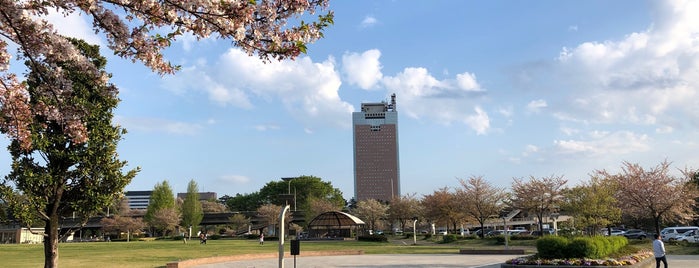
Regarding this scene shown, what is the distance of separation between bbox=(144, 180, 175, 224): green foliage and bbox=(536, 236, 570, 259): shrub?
2823 inches

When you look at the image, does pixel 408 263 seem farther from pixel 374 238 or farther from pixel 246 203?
pixel 246 203

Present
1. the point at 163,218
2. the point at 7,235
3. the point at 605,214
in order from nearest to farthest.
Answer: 1. the point at 605,214
2. the point at 163,218
3. the point at 7,235

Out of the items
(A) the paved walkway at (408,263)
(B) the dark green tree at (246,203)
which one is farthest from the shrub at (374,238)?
(B) the dark green tree at (246,203)

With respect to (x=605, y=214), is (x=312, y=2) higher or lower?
higher

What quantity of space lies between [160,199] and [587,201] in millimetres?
66872

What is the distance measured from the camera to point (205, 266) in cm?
2439

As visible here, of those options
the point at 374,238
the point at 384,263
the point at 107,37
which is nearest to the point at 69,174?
the point at 107,37

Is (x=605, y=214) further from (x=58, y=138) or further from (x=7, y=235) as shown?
(x=7, y=235)

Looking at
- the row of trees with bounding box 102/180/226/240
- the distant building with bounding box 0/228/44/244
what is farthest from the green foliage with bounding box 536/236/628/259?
the distant building with bounding box 0/228/44/244

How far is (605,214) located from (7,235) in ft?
311

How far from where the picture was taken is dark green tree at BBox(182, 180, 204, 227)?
82250 mm

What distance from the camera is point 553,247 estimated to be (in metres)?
19.2

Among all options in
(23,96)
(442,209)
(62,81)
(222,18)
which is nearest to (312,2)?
(222,18)

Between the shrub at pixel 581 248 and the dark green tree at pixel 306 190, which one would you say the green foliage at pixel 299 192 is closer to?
the dark green tree at pixel 306 190
